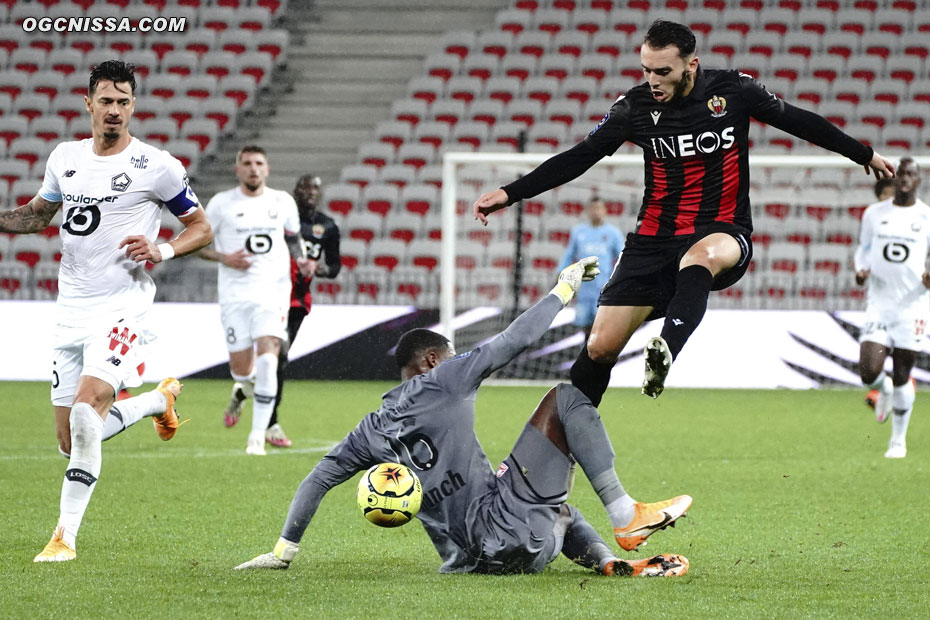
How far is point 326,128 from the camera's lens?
2283cm

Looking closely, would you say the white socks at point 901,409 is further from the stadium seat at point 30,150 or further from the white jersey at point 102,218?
the stadium seat at point 30,150

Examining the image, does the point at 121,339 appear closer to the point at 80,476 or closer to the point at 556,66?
the point at 80,476

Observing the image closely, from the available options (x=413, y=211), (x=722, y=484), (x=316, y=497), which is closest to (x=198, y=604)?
(x=316, y=497)

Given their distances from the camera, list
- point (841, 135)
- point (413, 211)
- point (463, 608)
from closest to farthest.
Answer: point (463, 608) < point (841, 135) < point (413, 211)

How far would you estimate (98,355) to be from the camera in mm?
5660

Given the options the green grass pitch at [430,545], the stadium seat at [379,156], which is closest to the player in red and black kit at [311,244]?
the green grass pitch at [430,545]

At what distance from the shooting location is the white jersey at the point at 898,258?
10.3 m

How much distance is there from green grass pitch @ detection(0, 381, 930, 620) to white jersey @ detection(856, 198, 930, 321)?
1151 mm

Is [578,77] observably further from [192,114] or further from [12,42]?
[12,42]

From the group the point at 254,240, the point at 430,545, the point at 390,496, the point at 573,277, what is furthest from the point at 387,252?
the point at 390,496

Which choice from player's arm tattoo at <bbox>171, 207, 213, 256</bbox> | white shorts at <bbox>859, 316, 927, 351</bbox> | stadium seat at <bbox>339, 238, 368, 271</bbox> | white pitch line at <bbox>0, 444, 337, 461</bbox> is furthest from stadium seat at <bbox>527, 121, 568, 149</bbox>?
player's arm tattoo at <bbox>171, 207, 213, 256</bbox>

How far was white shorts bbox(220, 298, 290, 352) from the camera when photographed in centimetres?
980

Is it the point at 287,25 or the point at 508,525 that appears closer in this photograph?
the point at 508,525

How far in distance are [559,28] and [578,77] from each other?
1.77m
